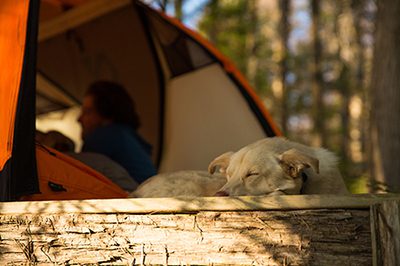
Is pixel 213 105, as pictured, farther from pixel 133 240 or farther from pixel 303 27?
pixel 303 27

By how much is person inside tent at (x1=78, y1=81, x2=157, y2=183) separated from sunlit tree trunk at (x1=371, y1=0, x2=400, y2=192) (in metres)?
2.87

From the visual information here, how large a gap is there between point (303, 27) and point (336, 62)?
854cm

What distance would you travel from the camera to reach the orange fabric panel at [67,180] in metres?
3.53

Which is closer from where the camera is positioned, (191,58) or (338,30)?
(191,58)

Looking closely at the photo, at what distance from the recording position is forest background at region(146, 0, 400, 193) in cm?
671

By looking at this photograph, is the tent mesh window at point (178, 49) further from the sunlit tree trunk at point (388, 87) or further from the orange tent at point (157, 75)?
the sunlit tree trunk at point (388, 87)

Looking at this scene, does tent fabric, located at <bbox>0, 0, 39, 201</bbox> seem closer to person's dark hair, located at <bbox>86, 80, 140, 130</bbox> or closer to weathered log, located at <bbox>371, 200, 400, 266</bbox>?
weathered log, located at <bbox>371, 200, 400, 266</bbox>

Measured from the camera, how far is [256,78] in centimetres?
1991

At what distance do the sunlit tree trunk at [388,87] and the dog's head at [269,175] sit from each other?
376 centimetres

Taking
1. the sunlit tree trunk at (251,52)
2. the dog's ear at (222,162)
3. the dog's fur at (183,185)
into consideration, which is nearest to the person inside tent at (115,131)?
the dog's fur at (183,185)

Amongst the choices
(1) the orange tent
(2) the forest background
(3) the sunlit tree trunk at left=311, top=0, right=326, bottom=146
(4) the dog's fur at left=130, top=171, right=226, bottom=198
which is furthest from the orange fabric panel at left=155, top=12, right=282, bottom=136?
(3) the sunlit tree trunk at left=311, top=0, right=326, bottom=146

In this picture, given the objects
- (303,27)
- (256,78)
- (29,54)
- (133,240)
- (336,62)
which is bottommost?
(133,240)

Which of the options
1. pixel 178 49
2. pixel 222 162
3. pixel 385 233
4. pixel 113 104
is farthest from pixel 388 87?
pixel 385 233

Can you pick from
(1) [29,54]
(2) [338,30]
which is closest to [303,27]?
(2) [338,30]
